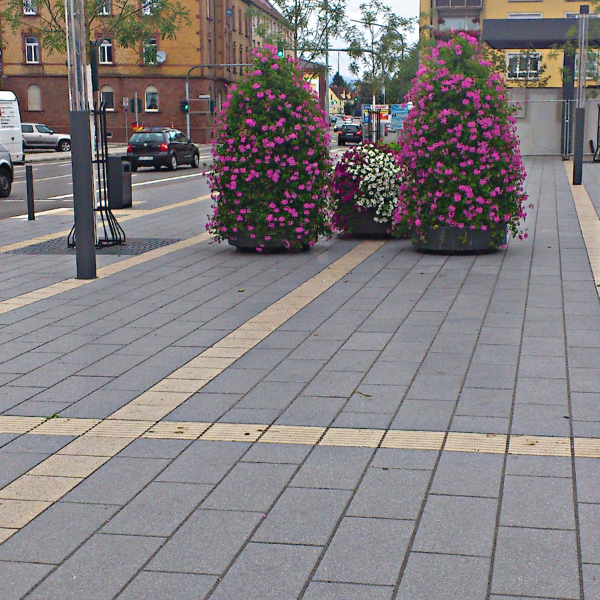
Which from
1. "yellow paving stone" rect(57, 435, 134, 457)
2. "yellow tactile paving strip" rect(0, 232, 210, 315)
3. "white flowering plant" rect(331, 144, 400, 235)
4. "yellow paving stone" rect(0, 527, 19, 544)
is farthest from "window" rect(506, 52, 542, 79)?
"yellow paving stone" rect(0, 527, 19, 544)

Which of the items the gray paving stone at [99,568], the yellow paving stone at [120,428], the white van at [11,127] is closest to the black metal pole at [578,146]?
the white van at [11,127]

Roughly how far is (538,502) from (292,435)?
1.43 meters

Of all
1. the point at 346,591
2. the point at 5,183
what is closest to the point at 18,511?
the point at 346,591

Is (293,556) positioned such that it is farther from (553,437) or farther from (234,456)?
(553,437)

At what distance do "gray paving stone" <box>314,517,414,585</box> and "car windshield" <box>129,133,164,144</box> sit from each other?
110 feet

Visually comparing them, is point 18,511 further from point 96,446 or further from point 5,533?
point 96,446

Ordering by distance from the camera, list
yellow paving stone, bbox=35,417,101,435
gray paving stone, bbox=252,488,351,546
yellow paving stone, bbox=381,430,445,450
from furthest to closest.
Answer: yellow paving stone, bbox=35,417,101,435 → yellow paving stone, bbox=381,430,445,450 → gray paving stone, bbox=252,488,351,546

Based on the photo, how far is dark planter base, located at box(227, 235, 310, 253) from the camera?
12.3 meters

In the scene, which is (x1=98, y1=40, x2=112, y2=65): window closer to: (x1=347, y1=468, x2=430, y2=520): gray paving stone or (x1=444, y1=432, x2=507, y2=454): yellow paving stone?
(x1=444, y1=432, x2=507, y2=454): yellow paving stone

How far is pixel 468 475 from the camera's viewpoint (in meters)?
4.57

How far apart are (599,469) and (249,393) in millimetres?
2193

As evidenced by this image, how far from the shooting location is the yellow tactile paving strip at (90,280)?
927 cm

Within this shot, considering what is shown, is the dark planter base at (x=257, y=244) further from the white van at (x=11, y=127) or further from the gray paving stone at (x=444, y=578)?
the white van at (x=11, y=127)

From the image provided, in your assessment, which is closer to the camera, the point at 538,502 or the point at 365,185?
the point at 538,502
